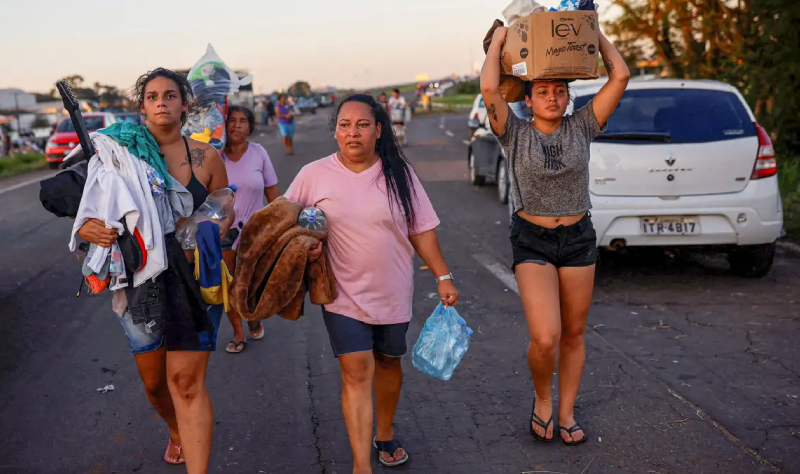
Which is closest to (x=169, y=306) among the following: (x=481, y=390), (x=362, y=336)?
(x=362, y=336)

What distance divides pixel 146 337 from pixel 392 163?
134 cm

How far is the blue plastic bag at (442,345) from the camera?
406 cm

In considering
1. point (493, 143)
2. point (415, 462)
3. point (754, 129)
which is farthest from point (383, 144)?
point (493, 143)

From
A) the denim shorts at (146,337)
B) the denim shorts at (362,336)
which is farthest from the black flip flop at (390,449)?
the denim shorts at (146,337)

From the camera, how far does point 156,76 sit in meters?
3.84

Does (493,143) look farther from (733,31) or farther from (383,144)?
(383,144)

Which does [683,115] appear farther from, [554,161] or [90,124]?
[90,124]

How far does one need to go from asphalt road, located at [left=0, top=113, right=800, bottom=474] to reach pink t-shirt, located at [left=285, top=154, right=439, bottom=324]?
0.87m

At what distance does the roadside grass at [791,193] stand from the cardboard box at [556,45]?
6634 millimetres

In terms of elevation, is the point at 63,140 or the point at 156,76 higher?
the point at 156,76

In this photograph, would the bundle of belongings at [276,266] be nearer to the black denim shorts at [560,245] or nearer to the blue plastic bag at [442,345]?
the blue plastic bag at [442,345]

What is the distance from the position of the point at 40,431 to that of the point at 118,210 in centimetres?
199

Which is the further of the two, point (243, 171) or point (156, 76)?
point (243, 171)

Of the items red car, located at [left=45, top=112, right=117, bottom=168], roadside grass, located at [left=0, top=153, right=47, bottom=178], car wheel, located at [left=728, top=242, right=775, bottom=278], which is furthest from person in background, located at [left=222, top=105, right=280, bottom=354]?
red car, located at [left=45, top=112, right=117, bottom=168]
